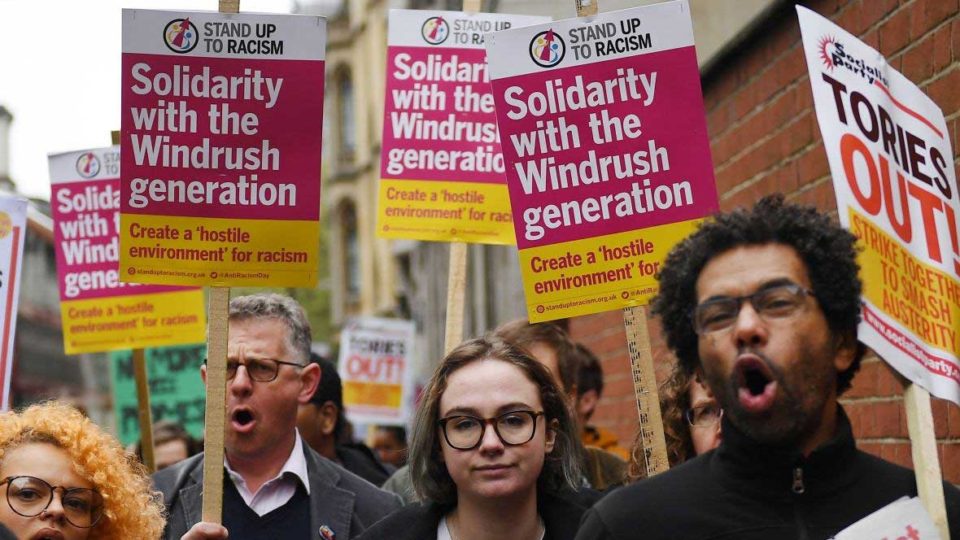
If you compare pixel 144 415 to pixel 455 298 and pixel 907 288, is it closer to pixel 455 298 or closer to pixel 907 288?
pixel 455 298

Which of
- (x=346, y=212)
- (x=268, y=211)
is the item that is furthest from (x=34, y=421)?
(x=346, y=212)

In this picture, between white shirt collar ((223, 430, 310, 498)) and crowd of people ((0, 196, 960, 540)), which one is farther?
white shirt collar ((223, 430, 310, 498))

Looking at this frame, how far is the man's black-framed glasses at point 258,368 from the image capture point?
466 centimetres

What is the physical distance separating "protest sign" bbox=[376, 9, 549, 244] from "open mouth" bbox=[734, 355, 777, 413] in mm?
2796

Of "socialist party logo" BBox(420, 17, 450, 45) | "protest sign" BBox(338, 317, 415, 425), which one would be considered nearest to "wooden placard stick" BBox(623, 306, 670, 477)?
"socialist party logo" BBox(420, 17, 450, 45)

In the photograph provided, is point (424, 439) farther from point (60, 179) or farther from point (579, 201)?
point (60, 179)

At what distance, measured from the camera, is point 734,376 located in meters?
2.61

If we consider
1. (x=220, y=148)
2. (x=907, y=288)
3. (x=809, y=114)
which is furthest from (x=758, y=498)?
(x=809, y=114)

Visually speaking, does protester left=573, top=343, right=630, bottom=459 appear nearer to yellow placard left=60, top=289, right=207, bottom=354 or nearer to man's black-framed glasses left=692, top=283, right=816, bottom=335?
yellow placard left=60, top=289, right=207, bottom=354

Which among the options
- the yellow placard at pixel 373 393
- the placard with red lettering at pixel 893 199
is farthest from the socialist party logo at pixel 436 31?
the yellow placard at pixel 373 393

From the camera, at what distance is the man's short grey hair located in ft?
15.6

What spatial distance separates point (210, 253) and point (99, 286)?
2081 mm

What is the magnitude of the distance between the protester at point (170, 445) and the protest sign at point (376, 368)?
139 inches

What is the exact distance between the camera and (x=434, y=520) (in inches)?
153
